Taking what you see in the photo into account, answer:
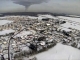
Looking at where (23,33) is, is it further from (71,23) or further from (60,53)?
(71,23)

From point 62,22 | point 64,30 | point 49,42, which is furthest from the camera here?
point 62,22

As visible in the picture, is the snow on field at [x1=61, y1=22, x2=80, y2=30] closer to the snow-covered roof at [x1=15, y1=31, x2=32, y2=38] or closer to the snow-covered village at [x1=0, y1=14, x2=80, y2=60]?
the snow-covered village at [x1=0, y1=14, x2=80, y2=60]

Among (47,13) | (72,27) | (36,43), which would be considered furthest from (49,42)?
(47,13)

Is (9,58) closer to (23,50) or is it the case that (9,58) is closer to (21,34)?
(23,50)

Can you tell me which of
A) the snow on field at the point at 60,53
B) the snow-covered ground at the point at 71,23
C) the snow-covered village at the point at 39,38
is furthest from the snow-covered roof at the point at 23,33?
the snow-covered ground at the point at 71,23

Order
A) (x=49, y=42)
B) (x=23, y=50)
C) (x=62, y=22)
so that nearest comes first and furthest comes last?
(x=23, y=50)
(x=49, y=42)
(x=62, y=22)

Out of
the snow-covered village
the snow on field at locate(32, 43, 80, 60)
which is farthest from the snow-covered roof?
the snow on field at locate(32, 43, 80, 60)

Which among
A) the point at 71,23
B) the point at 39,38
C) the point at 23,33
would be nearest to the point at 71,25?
the point at 71,23
